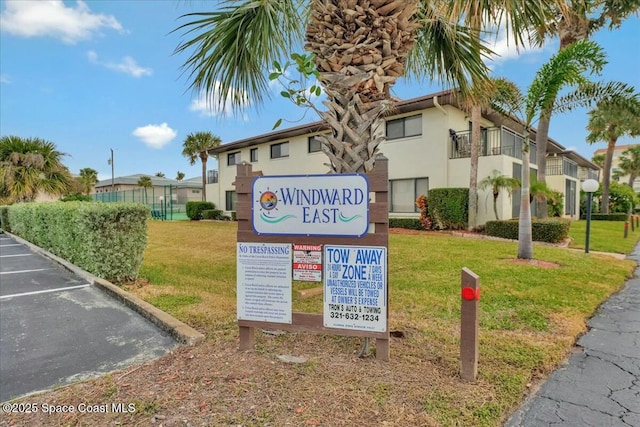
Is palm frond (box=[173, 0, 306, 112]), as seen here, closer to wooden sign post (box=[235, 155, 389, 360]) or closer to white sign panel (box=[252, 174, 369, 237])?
white sign panel (box=[252, 174, 369, 237])

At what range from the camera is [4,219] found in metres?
18.7

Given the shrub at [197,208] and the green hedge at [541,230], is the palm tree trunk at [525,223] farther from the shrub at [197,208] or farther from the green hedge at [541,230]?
the shrub at [197,208]

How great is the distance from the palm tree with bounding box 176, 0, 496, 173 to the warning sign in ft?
2.82

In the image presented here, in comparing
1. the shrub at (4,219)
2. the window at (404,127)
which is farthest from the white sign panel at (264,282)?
the shrub at (4,219)

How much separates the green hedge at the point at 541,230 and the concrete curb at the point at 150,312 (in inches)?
473

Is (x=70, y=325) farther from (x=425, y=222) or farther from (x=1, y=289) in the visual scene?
(x=425, y=222)

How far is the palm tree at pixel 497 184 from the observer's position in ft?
43.5

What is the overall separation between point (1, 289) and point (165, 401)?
6.01 metres

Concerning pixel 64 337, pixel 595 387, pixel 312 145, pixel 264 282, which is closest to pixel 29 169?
pixel 312 145

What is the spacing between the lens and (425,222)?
1527 centimetres

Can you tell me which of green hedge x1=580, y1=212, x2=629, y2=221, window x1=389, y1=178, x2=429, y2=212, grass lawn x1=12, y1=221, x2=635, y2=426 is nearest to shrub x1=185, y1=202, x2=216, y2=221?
window x1=389, y1=178, x2=429, y2=212

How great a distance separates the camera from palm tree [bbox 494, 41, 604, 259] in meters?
7.32

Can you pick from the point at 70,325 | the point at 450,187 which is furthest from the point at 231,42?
the point at 450,187

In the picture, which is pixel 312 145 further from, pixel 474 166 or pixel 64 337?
pixel 64 337
